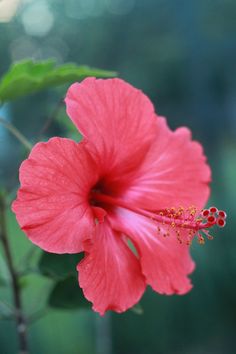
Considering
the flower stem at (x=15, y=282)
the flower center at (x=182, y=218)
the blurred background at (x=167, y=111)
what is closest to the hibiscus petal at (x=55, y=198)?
the flower center at (x=182, y=218)

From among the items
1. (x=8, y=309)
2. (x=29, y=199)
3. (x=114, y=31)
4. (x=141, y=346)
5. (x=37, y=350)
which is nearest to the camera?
(x=29, y=199)

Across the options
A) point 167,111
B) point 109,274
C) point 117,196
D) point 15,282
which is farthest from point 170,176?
point 167,111

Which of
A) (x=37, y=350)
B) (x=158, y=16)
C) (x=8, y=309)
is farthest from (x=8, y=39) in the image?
(x=8, y=309)

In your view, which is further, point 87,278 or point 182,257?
point 182,257

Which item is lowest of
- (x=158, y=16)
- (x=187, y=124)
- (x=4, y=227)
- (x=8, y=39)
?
(x=4, y=227)

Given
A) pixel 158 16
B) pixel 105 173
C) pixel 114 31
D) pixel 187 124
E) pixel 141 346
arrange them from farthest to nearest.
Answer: pixel 114 31 < pixel 158 16 < pixel 187 124 < pixel 141 346 < pixel 105 173

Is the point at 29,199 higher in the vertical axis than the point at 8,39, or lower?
lower

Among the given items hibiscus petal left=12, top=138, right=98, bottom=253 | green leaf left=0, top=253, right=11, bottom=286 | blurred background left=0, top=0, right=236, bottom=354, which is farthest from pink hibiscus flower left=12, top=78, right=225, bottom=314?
blurred background left=0, top=0, right=236, bottom=354

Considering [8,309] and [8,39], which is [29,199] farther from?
[8,39]

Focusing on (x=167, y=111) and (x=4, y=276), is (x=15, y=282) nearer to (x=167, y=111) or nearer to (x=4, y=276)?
(x=4, y=276)
